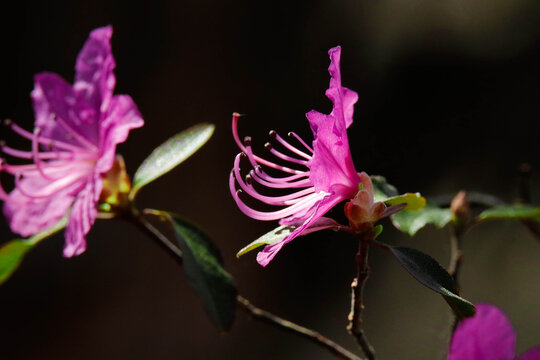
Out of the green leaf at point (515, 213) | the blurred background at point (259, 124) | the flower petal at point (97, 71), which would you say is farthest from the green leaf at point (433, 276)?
the blurred background at point (259, 124)

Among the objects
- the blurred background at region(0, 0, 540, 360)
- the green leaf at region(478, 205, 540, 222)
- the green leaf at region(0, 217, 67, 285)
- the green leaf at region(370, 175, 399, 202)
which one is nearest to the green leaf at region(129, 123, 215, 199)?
the green leaf at region(0, 217, 67, 285)

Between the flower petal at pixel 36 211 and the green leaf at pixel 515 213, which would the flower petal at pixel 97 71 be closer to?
the flower petal at pixel 36 211

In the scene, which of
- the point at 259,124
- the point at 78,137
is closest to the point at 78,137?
the point at 78,137

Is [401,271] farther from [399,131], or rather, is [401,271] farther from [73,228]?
[73,228]

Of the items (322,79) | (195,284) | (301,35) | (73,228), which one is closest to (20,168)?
(73,228)

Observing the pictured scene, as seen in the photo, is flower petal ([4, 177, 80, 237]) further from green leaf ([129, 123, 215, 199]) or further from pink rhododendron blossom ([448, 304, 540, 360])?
pink rhododendron blossom ([448, 304, 540, 360])
